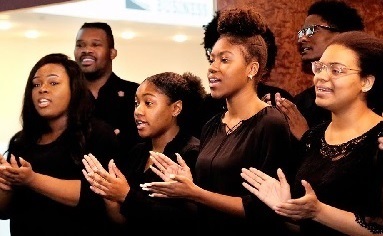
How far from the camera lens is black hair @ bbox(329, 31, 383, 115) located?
2.50 meters

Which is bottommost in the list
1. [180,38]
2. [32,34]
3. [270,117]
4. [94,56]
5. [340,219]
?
[340,219]

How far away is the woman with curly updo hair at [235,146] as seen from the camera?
2.68 m

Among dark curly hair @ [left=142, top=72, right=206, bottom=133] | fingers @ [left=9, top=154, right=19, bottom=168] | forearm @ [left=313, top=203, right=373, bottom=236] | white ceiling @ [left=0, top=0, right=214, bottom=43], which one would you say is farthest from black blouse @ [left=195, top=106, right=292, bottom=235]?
white ceiling @ [left=0, top=0, right=214, bottom=43]

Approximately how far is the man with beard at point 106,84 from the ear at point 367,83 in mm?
1389

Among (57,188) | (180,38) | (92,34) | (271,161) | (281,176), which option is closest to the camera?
(281,176)

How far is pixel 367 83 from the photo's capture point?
251 cm

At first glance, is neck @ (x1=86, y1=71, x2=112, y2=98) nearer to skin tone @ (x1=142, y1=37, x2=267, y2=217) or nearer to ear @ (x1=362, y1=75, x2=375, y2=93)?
skin tone @ (x1=142, y1=37, x2=267, y2=217)

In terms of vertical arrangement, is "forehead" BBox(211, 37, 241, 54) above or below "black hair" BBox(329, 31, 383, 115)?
above

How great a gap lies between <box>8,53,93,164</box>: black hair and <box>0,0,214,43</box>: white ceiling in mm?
3365

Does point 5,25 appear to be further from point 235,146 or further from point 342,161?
point 342,161

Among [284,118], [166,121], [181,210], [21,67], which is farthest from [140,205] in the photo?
[21,67]

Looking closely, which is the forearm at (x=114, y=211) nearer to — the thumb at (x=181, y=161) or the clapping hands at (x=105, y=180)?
the clapping hands at (x=105, y=180)

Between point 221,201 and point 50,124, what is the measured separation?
1003mm

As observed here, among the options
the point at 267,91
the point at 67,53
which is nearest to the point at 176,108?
the point at 267,91
